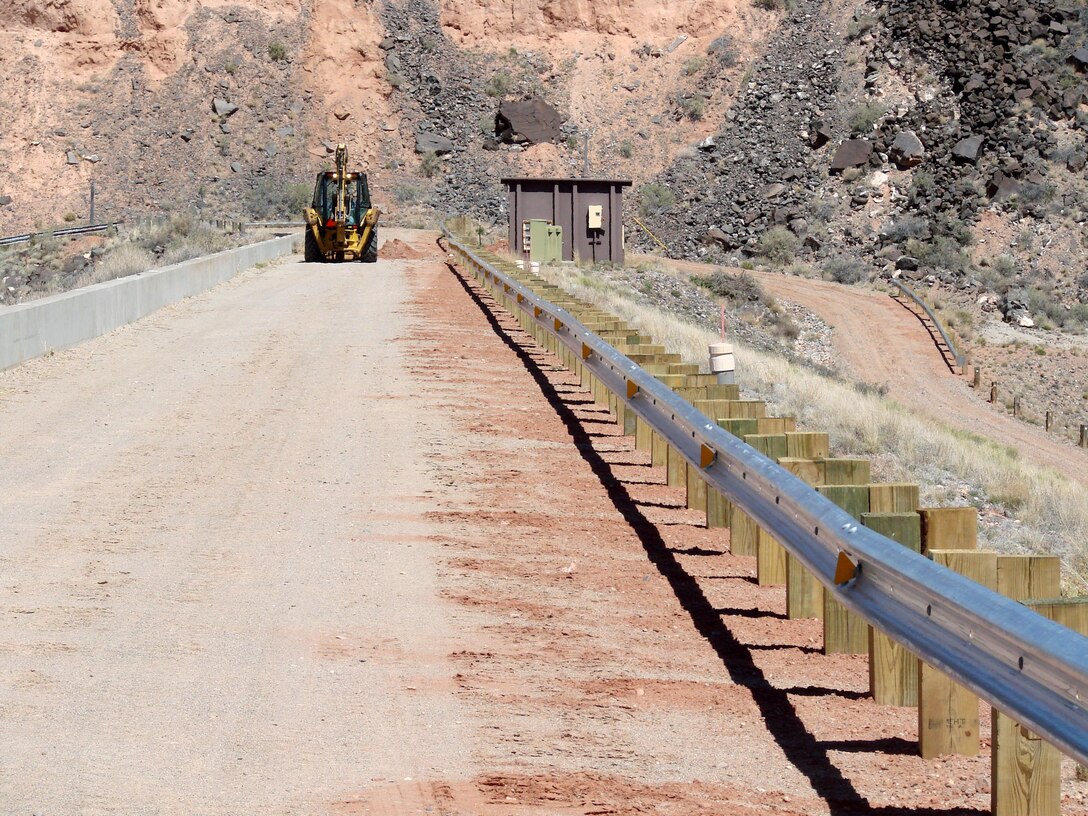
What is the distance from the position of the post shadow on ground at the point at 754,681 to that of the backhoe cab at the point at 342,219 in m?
26.8

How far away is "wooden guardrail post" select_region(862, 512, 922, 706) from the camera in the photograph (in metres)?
5.25

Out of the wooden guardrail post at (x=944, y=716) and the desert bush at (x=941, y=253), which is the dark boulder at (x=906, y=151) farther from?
the wooden guardrail post at (x=944, y=716)

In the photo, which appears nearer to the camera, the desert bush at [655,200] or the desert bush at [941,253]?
the desert bush at [941,253]

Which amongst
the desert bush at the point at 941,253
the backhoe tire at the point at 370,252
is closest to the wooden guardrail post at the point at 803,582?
the backhoe tire at the point at 370,252

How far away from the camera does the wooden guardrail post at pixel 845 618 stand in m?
5.88

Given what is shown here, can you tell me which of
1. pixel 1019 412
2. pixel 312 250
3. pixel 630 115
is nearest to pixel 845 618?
pixel 1019 412

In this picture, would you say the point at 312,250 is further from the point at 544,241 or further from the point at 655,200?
the point at 655,200

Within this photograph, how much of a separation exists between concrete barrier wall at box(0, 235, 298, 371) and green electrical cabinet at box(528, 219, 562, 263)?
18.7 m

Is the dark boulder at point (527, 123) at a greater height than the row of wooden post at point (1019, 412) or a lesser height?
greater

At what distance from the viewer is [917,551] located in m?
5.24

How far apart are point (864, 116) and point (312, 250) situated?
3296 cm

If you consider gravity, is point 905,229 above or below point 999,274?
above

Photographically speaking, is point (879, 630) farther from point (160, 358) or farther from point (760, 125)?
point (760, 125)

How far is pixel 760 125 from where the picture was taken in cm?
6756
